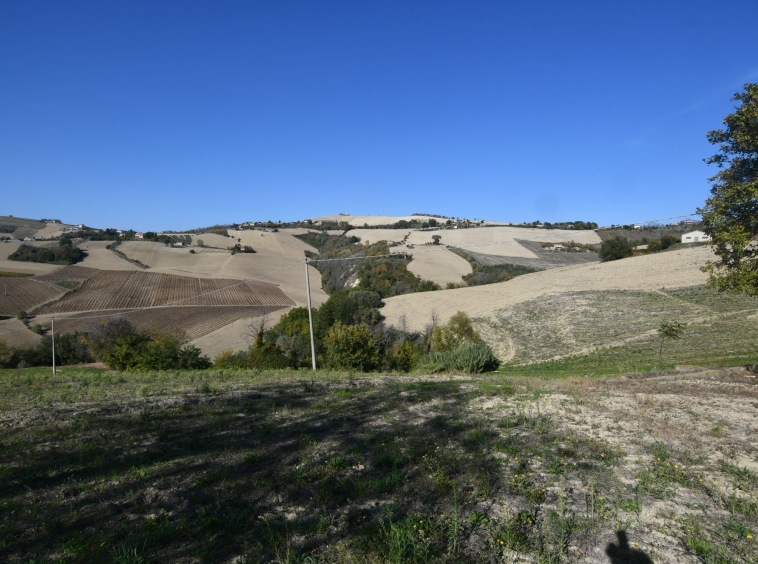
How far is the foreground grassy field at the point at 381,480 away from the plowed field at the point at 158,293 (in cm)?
5568

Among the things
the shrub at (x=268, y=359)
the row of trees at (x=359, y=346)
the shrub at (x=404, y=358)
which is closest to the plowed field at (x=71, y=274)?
the row of trees at (x=359, y=346)

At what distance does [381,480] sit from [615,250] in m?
77.2

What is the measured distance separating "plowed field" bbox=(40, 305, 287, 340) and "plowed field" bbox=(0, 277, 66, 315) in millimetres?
5265

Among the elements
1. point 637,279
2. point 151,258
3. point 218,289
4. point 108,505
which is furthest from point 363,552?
point 151,258

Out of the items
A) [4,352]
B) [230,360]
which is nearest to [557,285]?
[230,360]

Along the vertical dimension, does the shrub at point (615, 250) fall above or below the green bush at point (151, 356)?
above

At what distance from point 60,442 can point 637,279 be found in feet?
194

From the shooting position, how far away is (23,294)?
60438 millimetres

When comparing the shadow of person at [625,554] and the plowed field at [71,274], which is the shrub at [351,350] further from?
the plowed field at [71,274]

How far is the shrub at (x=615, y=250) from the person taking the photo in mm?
74375

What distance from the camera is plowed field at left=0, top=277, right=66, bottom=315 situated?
5638cm

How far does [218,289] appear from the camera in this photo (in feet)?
242

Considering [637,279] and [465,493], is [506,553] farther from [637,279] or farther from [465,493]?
[637,279]

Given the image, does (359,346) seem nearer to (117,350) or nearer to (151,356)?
(151,356)
